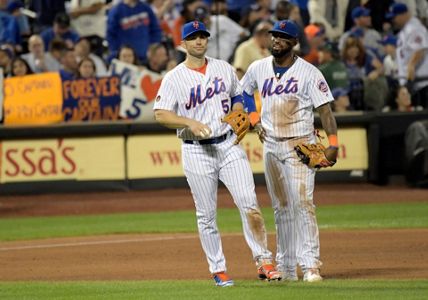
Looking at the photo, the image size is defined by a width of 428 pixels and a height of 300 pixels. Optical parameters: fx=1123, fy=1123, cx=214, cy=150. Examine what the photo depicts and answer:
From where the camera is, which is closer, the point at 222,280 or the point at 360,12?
the point at 222,280

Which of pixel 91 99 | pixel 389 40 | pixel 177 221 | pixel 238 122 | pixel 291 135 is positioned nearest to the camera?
pixel 238 122

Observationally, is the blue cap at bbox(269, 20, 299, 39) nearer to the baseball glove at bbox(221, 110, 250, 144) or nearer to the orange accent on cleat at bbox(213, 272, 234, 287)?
the baseball glove at bbox(221, 110, 250, 144)

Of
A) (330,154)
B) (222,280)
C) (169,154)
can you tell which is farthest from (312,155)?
(169,154)

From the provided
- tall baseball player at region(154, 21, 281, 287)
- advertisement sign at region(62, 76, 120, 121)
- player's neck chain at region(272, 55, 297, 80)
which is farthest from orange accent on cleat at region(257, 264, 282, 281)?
advertisement sign at region(62, 76, 120, 121)

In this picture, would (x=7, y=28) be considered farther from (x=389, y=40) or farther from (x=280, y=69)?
(x=280, y=69)

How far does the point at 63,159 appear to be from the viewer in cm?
1859

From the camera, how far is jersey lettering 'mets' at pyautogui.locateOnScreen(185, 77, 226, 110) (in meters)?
9.50

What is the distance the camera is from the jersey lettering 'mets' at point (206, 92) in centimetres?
950

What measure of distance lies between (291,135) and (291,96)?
0.34 m

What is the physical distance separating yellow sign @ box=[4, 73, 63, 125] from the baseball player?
9178mm

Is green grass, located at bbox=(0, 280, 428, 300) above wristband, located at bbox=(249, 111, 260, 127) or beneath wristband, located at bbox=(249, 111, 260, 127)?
beneath

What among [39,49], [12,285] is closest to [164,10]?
[39,49]

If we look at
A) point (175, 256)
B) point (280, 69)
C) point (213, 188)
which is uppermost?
point (280, 69)

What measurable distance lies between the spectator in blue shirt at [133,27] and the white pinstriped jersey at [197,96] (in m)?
10.5
